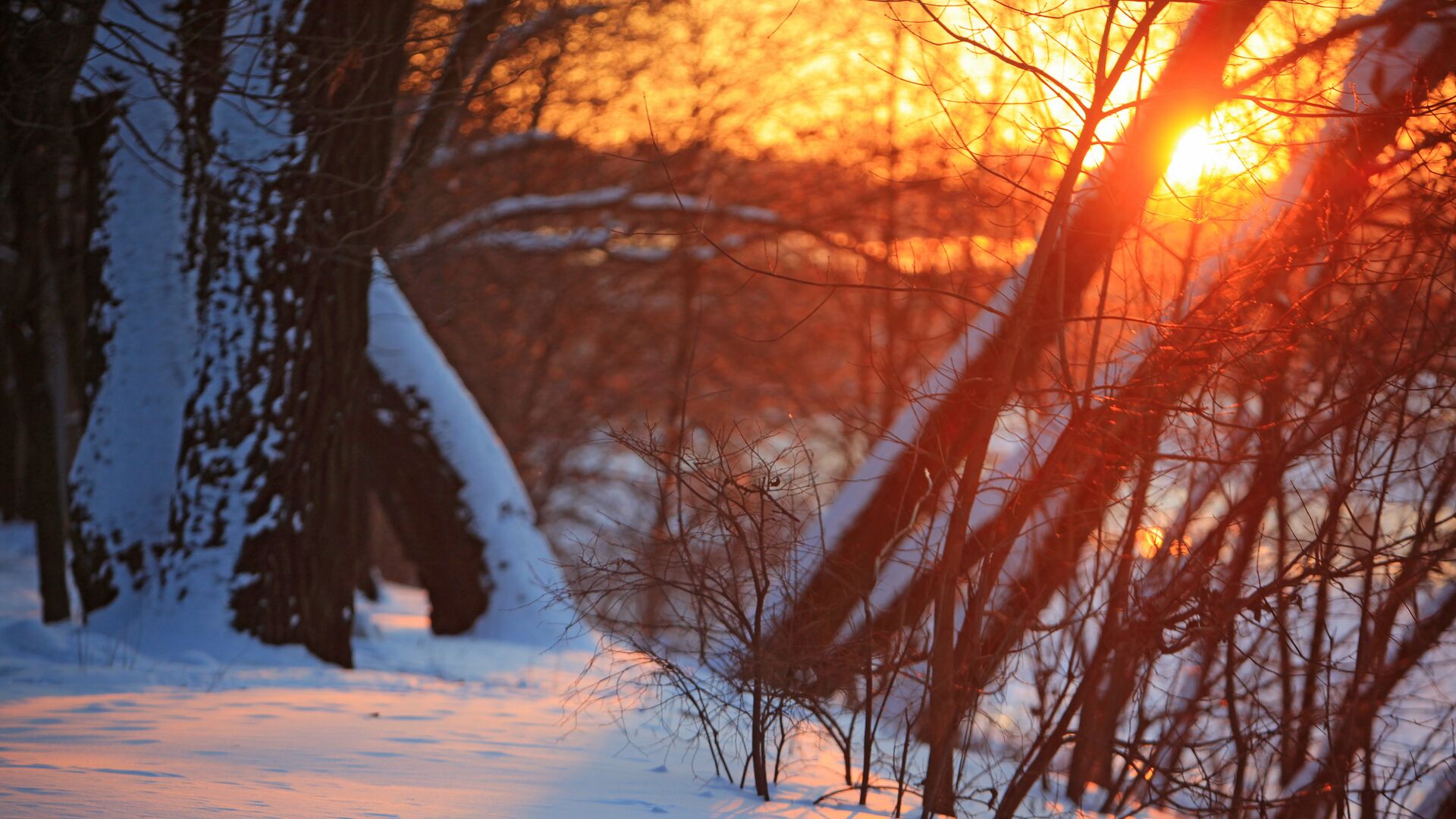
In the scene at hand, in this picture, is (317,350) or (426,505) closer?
(317,350)

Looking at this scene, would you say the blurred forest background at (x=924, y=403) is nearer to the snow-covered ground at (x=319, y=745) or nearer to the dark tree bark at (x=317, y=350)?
the dark tree bark at (x=317, y=350)

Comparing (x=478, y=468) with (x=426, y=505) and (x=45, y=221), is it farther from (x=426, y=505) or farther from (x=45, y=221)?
(x=45, y=221)

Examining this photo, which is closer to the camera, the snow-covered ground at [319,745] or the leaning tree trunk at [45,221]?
the snow-covered ground at [319,745]

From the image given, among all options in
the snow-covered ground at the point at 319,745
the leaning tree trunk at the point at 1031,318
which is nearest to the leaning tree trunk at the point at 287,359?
the snow-covered ground at the point at 319,745

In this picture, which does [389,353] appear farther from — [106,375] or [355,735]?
[355,735]

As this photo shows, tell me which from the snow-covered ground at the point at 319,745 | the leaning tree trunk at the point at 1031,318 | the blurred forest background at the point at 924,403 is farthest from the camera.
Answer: the blurred forest background at the point at 924,403

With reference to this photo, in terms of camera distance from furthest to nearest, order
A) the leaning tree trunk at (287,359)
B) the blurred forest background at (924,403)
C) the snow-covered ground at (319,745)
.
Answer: the leaning tree trunk at (287,359) < the blurred forest background at (924,403) < the snow-covered ground at (319,745)

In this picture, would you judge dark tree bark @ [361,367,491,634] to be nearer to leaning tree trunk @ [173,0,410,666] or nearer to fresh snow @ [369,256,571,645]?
fresh snow @ [369,256,571,645]

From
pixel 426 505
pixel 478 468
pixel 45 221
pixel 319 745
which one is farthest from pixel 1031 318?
pixel 45 221

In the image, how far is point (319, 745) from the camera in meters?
4.68

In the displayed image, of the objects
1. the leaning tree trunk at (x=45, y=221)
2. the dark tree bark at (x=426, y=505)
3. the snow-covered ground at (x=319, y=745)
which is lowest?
the snow-covered ground at (x=319, y=745)

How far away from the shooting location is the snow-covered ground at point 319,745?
3.71m

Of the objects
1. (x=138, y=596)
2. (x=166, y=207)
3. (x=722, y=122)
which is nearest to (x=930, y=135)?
(x=722, y=122)

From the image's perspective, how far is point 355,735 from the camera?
16.3ft
